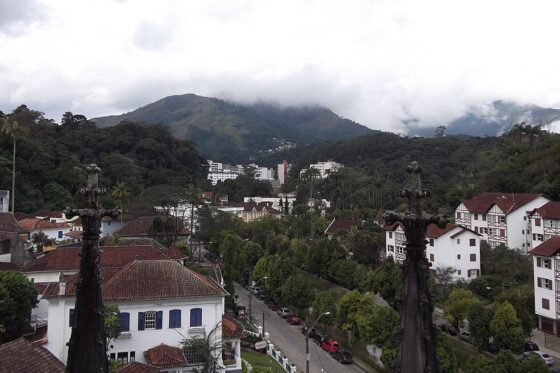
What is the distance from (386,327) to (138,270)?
15.4m

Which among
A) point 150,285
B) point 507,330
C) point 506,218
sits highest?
point 506,218

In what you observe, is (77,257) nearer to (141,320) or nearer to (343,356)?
(141,320)

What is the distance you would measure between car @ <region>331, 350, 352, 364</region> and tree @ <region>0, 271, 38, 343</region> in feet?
62.4

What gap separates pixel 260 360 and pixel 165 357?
28.0ft

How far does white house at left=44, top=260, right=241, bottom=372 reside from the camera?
22656 mm

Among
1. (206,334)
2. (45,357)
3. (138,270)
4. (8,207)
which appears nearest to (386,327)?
(206,334)

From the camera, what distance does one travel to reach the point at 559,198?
50344mm

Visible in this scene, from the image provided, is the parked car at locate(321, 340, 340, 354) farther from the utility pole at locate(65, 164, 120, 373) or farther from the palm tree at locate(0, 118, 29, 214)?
the palm tree at locate(0, 118, 29, 214)

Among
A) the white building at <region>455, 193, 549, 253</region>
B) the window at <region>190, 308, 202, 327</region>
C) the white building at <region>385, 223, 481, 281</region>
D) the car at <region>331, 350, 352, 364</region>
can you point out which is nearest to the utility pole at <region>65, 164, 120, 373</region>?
the window at <region>190, 308, 202, 327</region>

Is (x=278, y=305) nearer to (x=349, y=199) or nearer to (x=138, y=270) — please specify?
(x=138, y=270)

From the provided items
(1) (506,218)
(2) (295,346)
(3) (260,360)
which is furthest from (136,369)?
(1) (506,218)

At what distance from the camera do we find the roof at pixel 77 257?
31.4m

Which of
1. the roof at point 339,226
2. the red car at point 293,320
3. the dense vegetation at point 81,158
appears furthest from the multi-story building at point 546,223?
the dense vegetation at point 81,158

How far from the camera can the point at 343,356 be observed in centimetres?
3070
